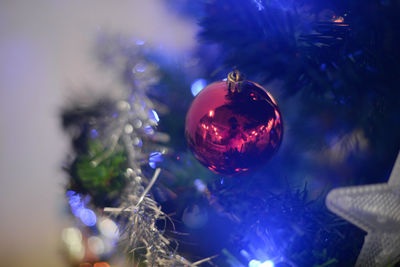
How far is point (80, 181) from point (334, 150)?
0.43 m

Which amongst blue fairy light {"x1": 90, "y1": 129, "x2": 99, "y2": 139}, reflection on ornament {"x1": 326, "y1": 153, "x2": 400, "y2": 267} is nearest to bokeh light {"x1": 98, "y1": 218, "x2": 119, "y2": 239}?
blue fairy light {"x1": 90, "y1": 129, "x2": 99, "y2": 139}

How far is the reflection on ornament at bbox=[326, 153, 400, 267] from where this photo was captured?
386mm

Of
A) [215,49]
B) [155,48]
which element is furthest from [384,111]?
[155,48]

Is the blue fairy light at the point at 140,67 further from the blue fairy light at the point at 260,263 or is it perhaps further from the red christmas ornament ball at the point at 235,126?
the blue fairy light at the point at 260,263

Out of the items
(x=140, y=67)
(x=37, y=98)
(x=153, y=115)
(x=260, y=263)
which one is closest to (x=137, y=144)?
(x=153, y=115)

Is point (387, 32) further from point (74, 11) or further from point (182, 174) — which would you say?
point (74, 11)

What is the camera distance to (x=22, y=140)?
111cm

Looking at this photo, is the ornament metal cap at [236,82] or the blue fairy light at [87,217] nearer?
the ornament metal cap at [236,82]

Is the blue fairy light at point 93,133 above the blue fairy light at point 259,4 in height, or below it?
below

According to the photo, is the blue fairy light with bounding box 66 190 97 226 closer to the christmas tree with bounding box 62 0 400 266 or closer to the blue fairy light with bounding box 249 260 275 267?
the christmas tree with bounding box 62 0 400 266

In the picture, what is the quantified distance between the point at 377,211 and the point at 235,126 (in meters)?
0.21

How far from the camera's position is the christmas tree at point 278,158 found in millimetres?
386

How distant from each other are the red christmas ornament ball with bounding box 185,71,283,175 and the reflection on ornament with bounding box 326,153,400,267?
4.3 inches

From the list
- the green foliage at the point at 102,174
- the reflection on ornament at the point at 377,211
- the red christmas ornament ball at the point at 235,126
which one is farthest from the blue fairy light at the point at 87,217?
the reflection on ornament at the point at 377,211
